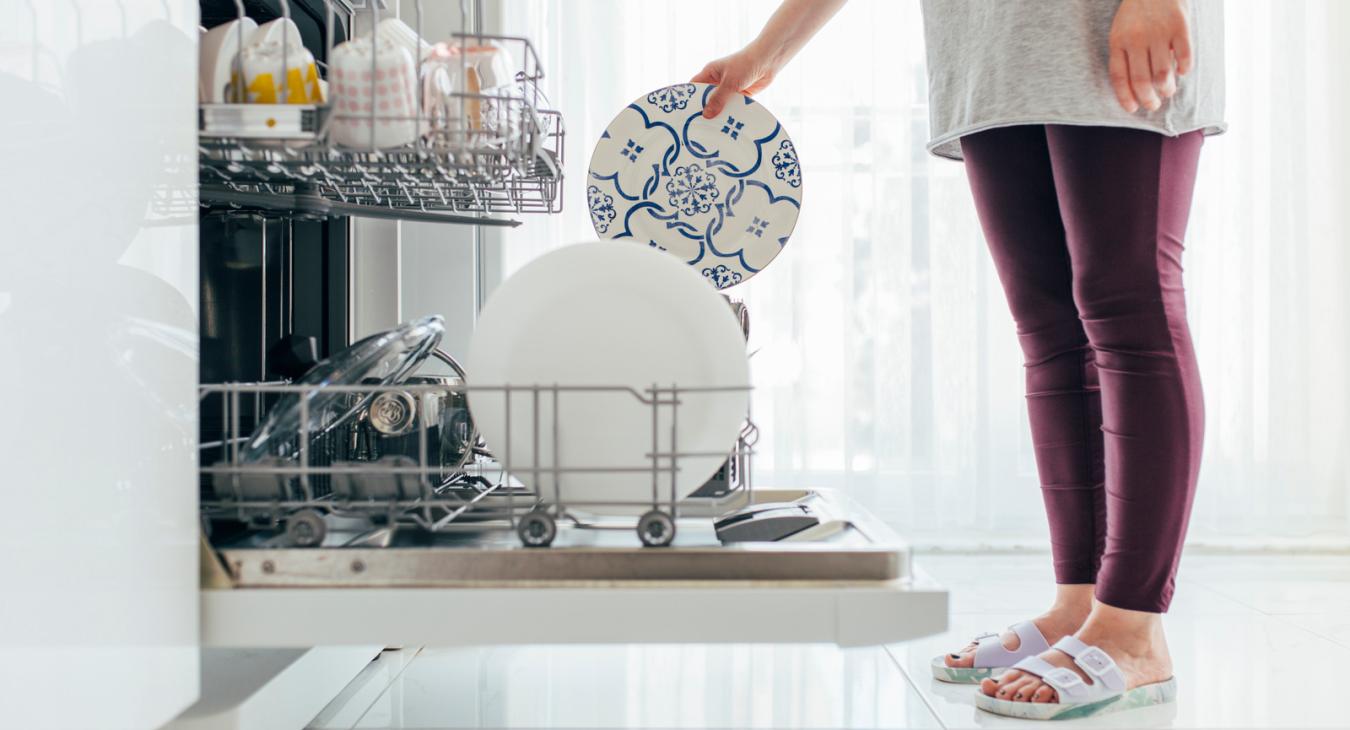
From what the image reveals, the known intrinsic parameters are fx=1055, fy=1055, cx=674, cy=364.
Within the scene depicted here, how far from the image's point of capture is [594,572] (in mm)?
694

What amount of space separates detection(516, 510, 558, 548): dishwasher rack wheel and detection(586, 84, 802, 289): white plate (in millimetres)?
608

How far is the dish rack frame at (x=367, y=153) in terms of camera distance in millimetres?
732

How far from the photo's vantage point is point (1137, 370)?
1.06 meters

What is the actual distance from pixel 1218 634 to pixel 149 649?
4.62 feet

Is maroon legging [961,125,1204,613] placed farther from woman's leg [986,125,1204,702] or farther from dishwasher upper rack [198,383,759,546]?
dishwasher upper rack [198,383,759,546]

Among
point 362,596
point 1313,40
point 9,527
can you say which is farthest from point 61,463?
point 1313,40

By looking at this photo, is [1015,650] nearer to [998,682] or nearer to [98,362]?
[998,682]

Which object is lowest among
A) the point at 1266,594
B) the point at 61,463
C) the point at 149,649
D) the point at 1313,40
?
the point at 1266,594

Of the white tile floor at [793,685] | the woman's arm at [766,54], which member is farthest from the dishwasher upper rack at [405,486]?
the woman's arm at [766,54]

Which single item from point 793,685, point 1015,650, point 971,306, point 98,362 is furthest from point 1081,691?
point 971,306

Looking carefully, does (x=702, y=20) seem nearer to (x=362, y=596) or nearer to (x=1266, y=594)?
(x=1266, y=594)

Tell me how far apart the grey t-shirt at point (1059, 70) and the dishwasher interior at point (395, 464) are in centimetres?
36

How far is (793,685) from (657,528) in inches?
23.5

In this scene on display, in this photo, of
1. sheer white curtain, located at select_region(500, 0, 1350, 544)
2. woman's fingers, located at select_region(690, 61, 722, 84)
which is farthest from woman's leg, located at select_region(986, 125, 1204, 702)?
sheer white curtain, located at select_region(500, 0, 1350, 544)
